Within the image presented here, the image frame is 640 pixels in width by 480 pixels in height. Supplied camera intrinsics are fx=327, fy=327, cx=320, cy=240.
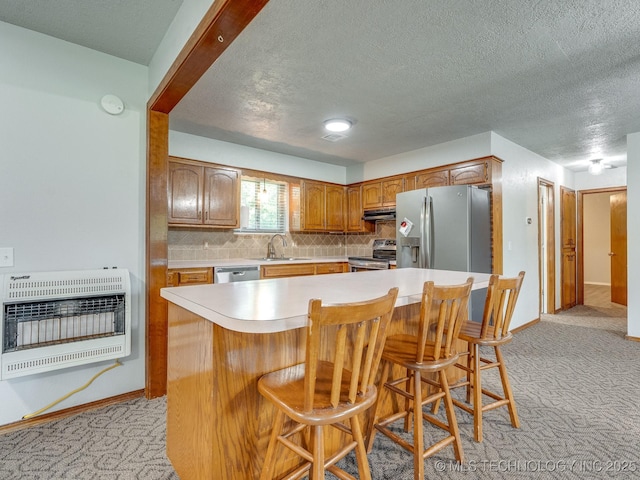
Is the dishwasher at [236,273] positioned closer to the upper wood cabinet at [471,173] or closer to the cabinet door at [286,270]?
the cabinet door at [286,270]

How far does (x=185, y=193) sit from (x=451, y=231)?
3154 mm

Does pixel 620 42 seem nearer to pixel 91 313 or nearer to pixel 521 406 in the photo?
pixel 521 406

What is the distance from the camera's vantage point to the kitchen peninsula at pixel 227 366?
1256mm

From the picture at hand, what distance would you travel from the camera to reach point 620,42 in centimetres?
220

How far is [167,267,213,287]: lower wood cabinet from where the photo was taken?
11.3 ft

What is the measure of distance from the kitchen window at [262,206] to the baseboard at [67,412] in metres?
2.46

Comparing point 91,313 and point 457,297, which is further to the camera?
point 91,313

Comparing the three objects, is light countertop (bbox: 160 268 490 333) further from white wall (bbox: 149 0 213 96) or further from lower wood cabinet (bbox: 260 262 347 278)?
lower wood cabinet (bbox: 260 262 347 278)

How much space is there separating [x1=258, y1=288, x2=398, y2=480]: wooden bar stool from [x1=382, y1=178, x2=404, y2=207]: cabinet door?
3.84 m

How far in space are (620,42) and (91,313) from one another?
13.0 ft

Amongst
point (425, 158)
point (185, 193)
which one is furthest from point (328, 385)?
point (425, 158)

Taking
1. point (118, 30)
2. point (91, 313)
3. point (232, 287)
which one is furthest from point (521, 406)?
point (118, 30)

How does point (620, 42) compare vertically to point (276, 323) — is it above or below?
above

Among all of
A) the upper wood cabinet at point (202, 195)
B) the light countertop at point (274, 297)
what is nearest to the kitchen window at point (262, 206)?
the upper wood cabinet at point (202, 195)
